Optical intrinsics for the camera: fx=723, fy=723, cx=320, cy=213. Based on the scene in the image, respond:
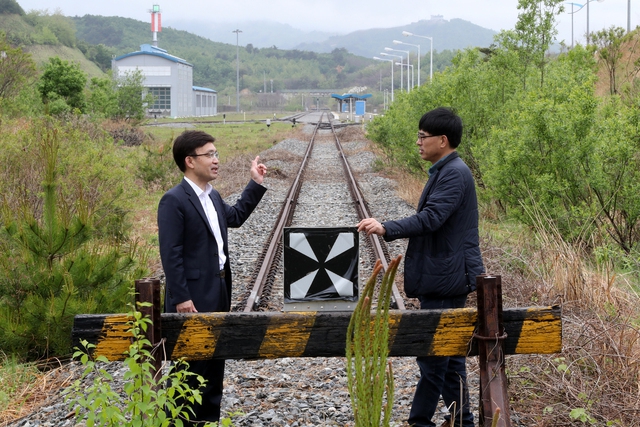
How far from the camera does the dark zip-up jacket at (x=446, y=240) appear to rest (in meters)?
4.03

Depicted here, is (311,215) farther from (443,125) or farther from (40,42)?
(40,42)

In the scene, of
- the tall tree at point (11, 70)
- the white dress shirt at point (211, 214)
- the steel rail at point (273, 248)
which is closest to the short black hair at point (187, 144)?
the white dress shirt at point (211, 214)

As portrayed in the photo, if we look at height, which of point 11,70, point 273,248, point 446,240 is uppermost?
point 11,70

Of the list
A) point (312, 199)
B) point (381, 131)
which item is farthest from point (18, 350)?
point (381, 131)

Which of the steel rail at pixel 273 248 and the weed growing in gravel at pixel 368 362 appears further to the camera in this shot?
the steel rail at pixel 273 248

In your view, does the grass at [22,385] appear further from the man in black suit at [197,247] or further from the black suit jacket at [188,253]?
the black suit jacket at [188,253]

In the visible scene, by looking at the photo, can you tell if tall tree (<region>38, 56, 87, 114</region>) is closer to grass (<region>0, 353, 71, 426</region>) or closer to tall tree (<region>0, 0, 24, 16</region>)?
grass (<region>0, 353, 71, 426</region>)

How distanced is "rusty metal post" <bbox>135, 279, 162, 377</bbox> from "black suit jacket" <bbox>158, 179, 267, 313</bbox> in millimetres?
485

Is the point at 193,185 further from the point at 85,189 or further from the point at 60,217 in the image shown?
the point at 85,189

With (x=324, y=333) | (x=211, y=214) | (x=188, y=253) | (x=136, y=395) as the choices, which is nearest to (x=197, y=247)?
(x=188, y=253)

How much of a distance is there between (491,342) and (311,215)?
10681 millimetres

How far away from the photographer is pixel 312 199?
16.6 meters

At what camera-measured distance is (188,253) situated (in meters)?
4.09

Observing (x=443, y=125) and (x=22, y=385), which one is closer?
(x=443, y=125)
